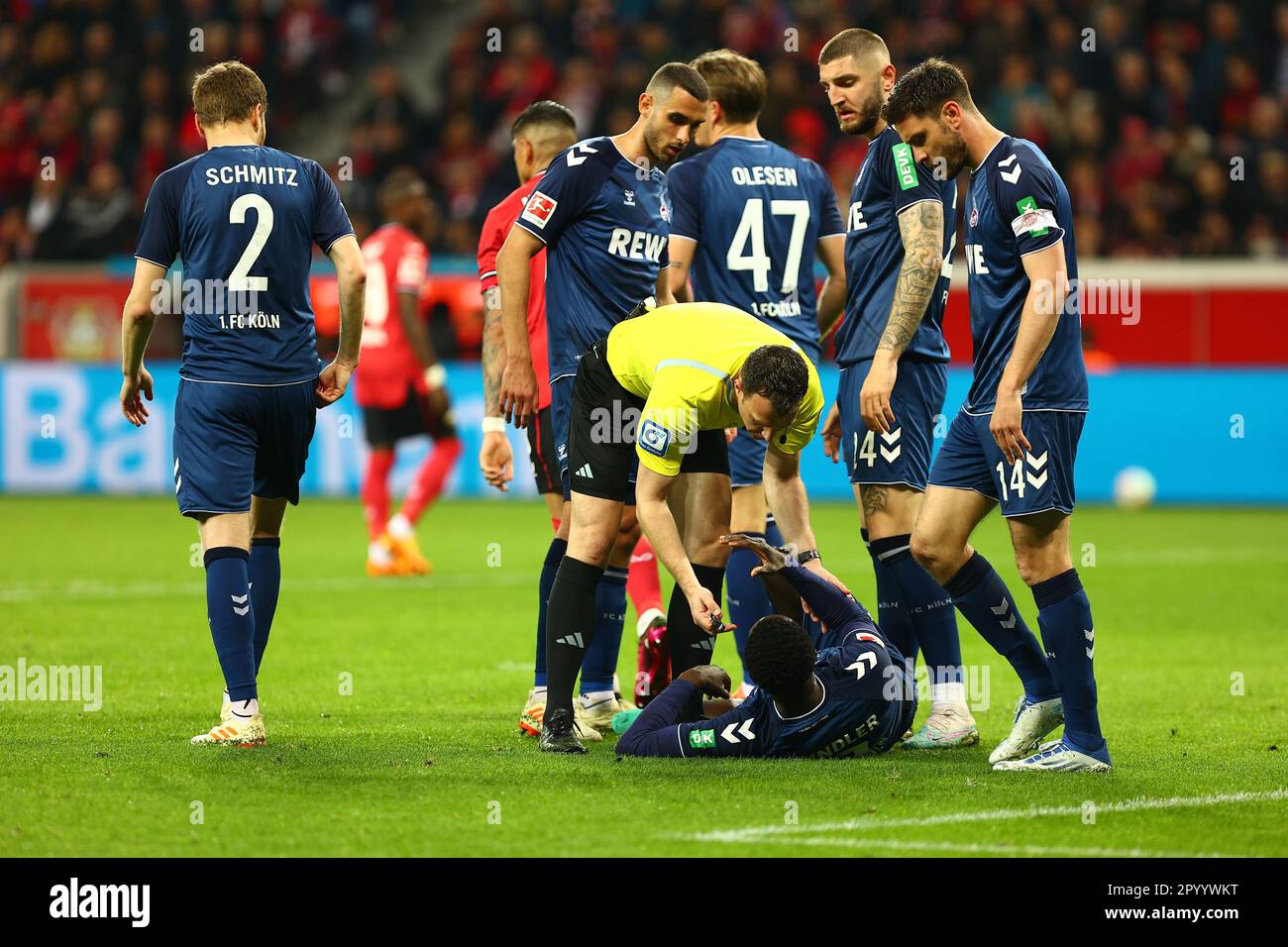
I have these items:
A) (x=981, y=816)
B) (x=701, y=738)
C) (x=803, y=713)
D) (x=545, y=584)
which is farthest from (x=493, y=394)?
(x=981, y=816)

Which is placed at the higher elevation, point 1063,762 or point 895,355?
point 895,355

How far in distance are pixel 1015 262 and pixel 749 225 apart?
163cm

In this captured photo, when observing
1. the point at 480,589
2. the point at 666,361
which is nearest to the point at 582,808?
the point at 666,361

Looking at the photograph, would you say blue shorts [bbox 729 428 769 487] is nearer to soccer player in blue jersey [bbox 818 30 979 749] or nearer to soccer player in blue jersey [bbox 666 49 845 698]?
soccer player in blue jersey [bbox 666 49 845 698]

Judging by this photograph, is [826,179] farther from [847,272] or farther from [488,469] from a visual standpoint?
[488,469]

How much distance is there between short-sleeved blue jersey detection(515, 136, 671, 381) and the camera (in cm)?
652

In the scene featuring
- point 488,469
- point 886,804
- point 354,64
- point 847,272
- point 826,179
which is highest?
point 354,64

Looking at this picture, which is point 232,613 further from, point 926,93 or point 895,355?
point 926,93

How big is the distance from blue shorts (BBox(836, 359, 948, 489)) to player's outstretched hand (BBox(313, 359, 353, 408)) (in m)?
1.88

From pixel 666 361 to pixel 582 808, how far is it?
1558 mm

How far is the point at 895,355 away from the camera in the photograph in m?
6.42

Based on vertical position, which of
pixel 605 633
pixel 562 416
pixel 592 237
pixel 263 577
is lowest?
pixel 605 633

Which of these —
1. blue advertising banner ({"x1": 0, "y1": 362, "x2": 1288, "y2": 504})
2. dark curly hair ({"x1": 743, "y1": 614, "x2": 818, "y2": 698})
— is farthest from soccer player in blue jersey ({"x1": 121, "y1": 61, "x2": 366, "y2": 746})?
blue advertising banner ({"x1": 0, "y1": 362, "x2": 1288, "y2": 504})

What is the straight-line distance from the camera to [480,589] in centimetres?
1141
